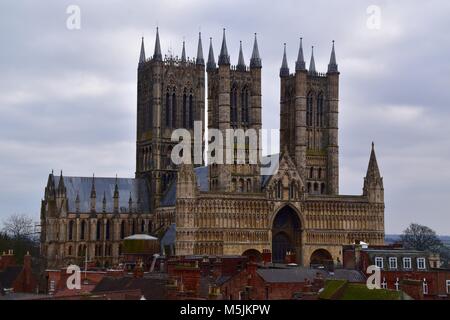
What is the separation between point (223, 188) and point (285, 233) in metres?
10.4

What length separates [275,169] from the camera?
115m

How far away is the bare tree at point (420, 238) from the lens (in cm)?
14800

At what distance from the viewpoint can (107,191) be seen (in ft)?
420

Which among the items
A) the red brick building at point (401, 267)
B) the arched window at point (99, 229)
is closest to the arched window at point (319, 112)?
the arched window at point (99, 229)

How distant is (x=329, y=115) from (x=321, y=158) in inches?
218

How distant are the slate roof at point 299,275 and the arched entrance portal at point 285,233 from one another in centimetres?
5127

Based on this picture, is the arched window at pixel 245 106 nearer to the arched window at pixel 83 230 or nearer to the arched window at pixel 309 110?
the arched window at pixel 309 110

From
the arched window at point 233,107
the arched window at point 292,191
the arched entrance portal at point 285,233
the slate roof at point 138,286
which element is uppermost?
the arched window at point 233,107

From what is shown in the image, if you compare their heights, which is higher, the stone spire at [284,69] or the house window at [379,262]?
the stone spire at [284,69]

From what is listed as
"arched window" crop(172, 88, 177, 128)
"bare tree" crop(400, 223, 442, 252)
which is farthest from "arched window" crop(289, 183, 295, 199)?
"bare tree" crop(400, 223, 442, 252)

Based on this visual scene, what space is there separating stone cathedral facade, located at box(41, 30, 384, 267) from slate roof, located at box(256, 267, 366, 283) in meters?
46.3

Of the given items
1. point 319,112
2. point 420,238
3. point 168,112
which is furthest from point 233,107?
point 420,238
